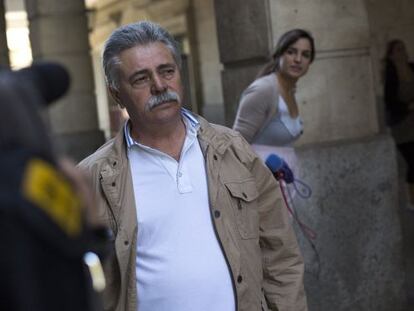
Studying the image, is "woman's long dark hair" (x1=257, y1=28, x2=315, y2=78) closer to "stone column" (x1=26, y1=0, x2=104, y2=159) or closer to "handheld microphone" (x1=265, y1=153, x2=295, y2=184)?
"handheld microphone" (x1=265, y1=153, x2=295, y2=184)

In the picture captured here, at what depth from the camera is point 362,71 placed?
5.92 metres

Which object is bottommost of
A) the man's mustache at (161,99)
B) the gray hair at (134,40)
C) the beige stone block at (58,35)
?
the man's mustache at (161,99)

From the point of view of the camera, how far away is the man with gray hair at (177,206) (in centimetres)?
279

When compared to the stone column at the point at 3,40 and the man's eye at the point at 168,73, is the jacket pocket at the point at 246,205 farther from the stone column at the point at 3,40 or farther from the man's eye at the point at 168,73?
the stone column at the point at 3,40

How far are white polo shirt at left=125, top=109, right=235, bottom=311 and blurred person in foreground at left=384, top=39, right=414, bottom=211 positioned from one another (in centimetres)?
637

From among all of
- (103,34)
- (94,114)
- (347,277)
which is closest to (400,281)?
(347,277)

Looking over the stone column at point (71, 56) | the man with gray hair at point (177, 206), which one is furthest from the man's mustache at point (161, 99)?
the stone column at point (71, 56)

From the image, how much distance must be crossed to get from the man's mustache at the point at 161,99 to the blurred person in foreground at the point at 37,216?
1.71m

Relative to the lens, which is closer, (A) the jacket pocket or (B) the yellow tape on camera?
(B) the yellow tape on camera

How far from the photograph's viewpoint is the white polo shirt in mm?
2764

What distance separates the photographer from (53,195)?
1149 millimetres

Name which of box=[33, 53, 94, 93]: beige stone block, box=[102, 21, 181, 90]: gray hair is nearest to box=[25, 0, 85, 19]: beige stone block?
box=[33, 53, 94, 93]: beige stone block

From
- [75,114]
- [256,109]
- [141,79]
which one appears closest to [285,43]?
[256,109]

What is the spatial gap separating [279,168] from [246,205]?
5.31ft
